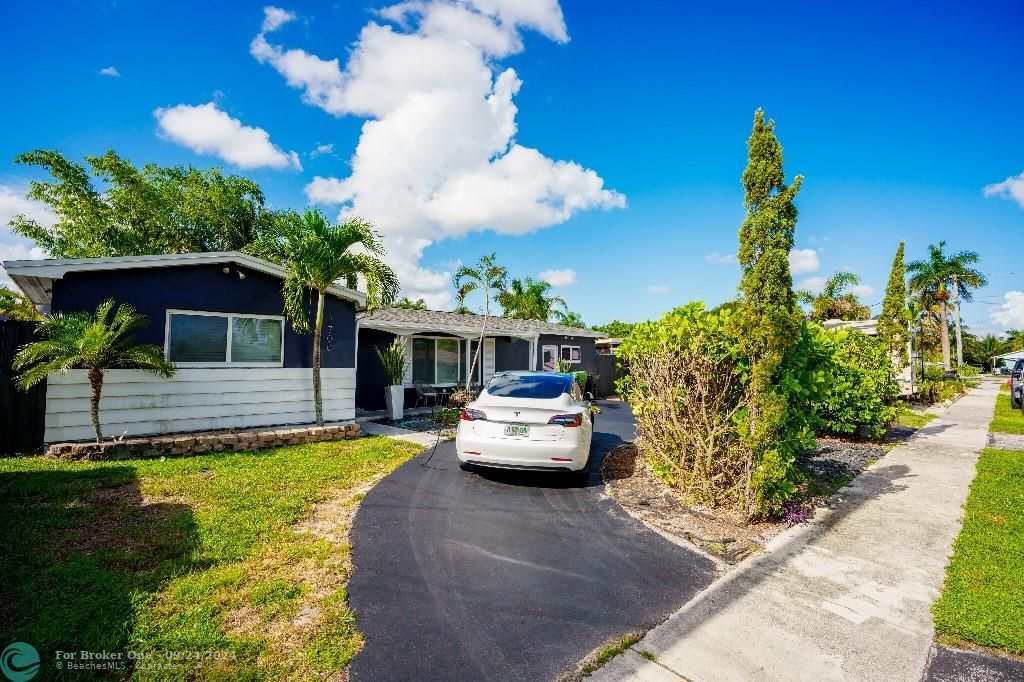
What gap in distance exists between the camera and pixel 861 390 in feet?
31.7

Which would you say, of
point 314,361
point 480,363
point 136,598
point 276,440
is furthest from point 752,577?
point 480,363

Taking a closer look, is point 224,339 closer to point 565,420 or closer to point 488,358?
point 565,420

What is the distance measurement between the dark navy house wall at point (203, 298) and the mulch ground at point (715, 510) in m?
6.58

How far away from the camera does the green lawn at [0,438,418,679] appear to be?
2.86 m

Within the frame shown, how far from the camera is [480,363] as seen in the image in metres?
17.6

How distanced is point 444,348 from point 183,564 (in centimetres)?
1254

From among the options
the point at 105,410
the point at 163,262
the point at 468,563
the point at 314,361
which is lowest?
the point at 468,563

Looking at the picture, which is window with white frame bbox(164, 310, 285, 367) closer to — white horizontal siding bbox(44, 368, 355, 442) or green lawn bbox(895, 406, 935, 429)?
white horizontal siding bbox(44, 368, 355, 442)

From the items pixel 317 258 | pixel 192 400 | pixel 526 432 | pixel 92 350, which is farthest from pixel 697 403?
pixel 92 350

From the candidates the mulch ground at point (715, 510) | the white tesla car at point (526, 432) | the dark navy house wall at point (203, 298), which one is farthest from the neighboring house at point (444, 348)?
the mulch ground at point (715, 510)

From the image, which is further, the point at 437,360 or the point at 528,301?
the point at 528,301

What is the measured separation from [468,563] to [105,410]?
24.7 feet

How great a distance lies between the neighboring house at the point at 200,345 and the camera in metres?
7.54

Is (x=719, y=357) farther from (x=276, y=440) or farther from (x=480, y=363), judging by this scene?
(x=480, y=363)
